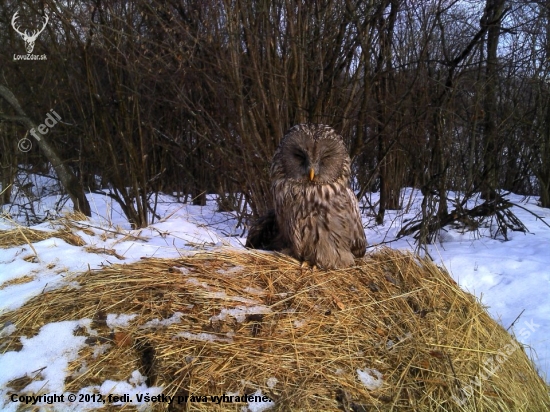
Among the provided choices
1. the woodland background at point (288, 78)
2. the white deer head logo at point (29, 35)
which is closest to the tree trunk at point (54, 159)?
→ the woodland background at point (288, 78)

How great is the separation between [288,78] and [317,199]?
3099mm

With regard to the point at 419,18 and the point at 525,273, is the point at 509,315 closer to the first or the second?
the point at 525,273

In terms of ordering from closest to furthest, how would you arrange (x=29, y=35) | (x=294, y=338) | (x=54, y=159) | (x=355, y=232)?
(x=294, y=338)
(x=355, y=232)
(x=54, y=159)
(x=29, y=35)

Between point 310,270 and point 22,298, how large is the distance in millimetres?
1809

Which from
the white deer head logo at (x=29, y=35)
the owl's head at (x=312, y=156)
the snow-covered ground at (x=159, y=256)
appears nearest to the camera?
the snow-covered ground at (x=159, y=256)

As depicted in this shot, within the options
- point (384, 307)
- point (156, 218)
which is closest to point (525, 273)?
point (384, 307)

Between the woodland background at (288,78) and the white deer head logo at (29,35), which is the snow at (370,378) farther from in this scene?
the white deer head logo at (29,35)

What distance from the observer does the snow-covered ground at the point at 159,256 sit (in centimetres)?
193

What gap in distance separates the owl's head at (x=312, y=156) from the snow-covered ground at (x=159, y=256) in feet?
A: 2.63

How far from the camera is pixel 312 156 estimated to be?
3.04 m

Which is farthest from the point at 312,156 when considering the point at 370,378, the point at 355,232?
the point at 370,378

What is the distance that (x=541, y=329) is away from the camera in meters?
3.57

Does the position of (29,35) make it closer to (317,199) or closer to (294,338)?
(317,199)

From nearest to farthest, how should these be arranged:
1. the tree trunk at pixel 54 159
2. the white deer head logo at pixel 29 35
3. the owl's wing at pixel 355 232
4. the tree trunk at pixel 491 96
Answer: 1. the owl's wing at pixel 355 232
2. the tree trunk at pixel 491 96
3. the tree trunk at pixel 54 159
4. the white deer head logo at pixel 29 35
